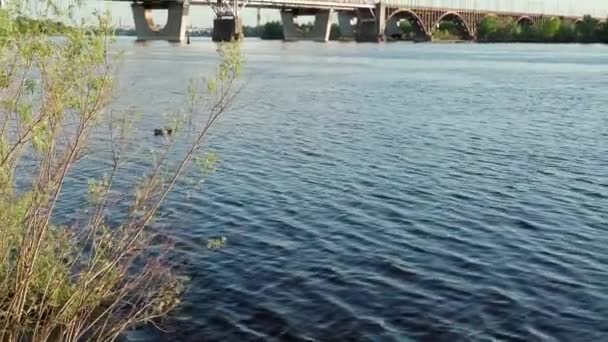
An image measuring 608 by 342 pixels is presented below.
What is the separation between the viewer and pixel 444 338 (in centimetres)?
1088

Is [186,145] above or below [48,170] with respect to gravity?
below

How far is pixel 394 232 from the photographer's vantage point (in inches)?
637

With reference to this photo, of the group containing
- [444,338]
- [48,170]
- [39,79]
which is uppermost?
[39,79]

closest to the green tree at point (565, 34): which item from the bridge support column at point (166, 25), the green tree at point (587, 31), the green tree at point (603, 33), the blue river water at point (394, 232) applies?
the green tree at point (587, 31)

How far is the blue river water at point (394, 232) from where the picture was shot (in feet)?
37.7

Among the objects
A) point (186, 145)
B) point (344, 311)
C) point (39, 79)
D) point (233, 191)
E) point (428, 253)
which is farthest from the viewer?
point (186, 145)

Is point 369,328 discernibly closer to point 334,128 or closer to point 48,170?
point 48,170

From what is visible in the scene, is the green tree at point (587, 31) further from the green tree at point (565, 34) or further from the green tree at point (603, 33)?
the green tree at point (565, 34)

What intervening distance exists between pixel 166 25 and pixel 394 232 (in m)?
170

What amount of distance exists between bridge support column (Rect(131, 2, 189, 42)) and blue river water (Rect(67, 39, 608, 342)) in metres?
143

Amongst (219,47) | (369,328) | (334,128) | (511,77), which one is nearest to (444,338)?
(369,328)

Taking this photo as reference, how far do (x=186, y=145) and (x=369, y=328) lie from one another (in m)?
17.1

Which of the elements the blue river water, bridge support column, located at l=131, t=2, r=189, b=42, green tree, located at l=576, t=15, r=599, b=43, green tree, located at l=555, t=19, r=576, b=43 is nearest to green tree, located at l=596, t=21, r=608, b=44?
green tree, located at l=576, t=15, r=599, b=43

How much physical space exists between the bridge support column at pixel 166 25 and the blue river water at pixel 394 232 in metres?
143
